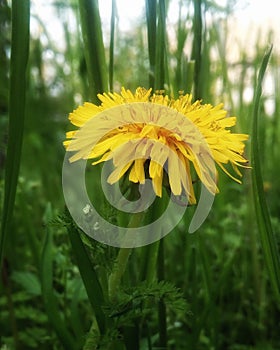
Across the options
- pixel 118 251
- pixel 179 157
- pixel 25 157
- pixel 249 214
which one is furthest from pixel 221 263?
pixel 25 157

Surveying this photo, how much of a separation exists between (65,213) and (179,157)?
4.7 inches

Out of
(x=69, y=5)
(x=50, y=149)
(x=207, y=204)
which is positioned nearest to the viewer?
(x=207, y=204)

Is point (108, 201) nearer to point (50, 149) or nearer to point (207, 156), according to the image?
point (207, 156)

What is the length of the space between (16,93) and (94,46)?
140mm

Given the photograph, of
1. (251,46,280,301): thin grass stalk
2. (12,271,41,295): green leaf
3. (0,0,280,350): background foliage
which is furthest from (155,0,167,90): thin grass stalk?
(12,271,41,295): green leaf

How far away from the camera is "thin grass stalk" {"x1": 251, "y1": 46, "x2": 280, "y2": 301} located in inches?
20.8

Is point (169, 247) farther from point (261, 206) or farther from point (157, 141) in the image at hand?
point (157, 141)

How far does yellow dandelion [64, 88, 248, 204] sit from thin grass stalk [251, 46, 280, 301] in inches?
1.5

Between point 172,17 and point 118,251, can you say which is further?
point 172,17


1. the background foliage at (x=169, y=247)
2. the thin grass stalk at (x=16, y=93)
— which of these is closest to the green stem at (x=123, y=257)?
the background foliage at (x=169, y=247)

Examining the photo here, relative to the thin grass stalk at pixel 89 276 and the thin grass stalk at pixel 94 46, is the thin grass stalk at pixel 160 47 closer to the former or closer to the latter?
the thin grass stalk at pixel 94 46

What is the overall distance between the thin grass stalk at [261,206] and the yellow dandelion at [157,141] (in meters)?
0.04

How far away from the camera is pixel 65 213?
0.50 metres

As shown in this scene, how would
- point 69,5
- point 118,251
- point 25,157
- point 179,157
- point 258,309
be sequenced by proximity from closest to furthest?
1. point 179,157
2. point 118,251
3. point 258,309
4. point 69,5
5. point 25,157
